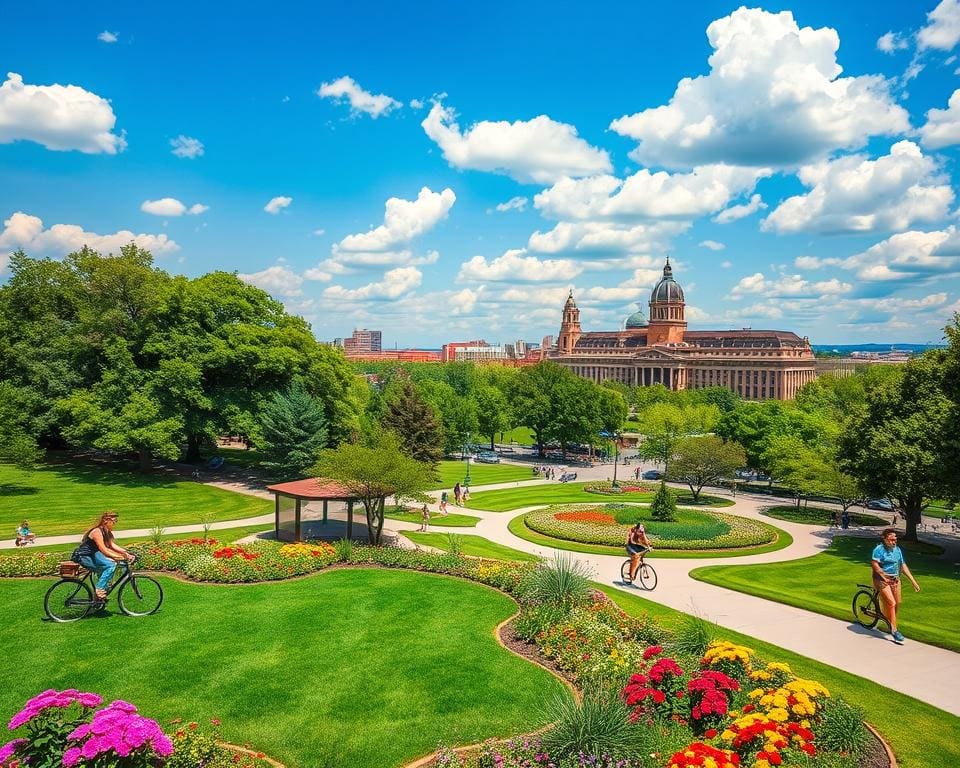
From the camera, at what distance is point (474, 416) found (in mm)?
68625

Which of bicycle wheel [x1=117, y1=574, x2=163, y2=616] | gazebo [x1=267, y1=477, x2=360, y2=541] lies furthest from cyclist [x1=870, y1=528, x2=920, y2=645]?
bicycle wheel [x1=117, y1=574, x2=163, y2=616]

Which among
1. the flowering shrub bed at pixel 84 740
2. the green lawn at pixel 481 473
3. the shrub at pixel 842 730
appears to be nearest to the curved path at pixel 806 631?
the shrub at pixel 842 730

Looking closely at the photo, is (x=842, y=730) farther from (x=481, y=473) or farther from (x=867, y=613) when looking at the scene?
(x=481, y=473)

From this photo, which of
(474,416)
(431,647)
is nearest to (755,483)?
(474,416)

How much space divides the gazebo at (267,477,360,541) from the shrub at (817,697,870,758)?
16836 millimetres

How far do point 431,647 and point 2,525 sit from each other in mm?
23918

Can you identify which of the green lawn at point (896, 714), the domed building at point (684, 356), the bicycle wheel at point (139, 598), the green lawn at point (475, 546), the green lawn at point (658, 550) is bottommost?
the green lawn at point (658, 550)

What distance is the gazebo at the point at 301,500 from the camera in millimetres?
23562

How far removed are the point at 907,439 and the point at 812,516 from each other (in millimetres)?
13543

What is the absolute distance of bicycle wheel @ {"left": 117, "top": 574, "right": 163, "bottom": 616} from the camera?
14.2 metres

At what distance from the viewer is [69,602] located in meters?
13.9

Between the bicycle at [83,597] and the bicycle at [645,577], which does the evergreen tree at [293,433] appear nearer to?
the bicycle at [645,577]

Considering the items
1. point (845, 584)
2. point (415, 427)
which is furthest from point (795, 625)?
point (415, 427)

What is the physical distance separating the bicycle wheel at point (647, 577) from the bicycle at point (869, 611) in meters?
5.59
